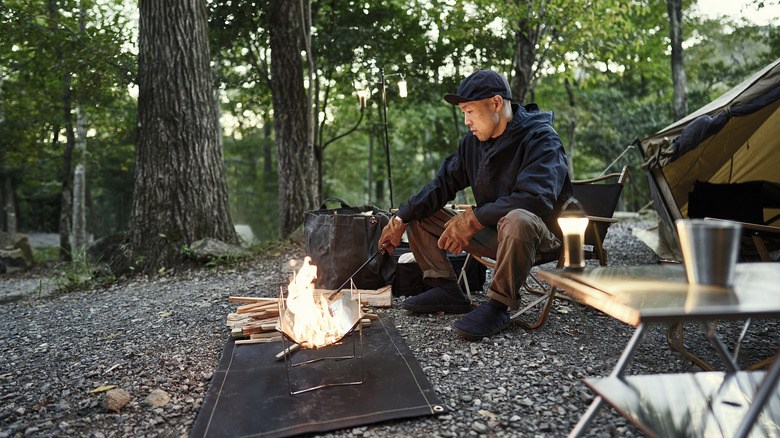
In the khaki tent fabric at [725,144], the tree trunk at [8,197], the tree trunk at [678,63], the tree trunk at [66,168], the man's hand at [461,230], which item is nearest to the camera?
the man's hand at [461,230]

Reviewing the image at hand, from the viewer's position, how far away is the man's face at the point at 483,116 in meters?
2.69

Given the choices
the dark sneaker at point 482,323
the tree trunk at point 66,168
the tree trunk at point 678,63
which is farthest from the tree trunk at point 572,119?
the tree trunk at point 66,168

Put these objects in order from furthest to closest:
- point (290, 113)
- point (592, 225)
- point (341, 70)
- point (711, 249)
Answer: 1. point (341, 70)
2. point (290, 113)
3. point (592, 225)
4. point (711, 249)

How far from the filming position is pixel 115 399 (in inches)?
74.7

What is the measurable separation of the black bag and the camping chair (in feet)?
2.04

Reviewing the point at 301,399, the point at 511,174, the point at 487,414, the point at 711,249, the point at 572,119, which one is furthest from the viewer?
the point at 572,119

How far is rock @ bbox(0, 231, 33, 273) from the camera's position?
8305 mm

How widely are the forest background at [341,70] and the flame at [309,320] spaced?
286 cm

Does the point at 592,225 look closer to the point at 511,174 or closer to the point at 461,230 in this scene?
the point at 511,174

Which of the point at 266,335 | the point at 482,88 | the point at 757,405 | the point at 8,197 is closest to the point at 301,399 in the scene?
the point at 266,335

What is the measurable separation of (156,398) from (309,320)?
697 mm

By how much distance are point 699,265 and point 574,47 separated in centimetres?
848

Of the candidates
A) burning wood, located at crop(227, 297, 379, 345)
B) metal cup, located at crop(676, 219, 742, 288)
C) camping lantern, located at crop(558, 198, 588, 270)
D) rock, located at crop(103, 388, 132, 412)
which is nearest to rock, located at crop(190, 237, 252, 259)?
burning wood, located at crop(227, 297, 379, 345)

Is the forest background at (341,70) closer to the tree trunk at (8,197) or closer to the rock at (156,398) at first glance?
the tree trunk at (8,197)
